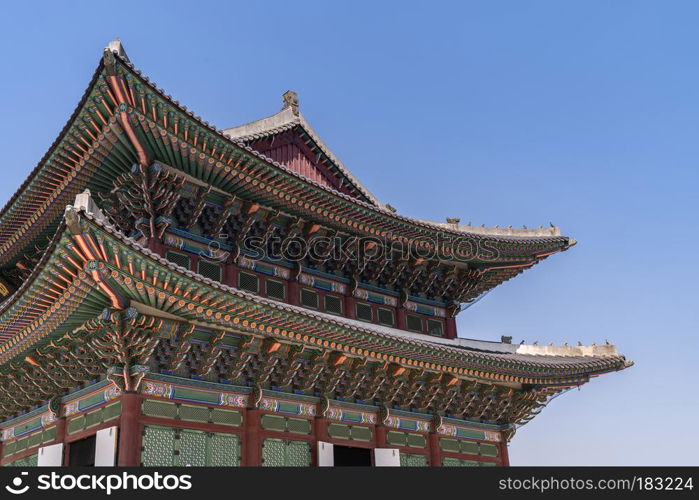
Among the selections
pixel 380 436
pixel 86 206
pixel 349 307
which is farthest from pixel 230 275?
pixel 86 206

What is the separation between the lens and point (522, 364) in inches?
874

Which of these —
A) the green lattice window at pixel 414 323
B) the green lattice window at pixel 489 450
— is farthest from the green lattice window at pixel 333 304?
the green lattice window at pixel 489 450

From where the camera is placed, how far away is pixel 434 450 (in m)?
22.2

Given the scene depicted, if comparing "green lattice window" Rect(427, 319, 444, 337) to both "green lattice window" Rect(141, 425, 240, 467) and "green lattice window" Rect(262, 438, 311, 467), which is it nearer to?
"green lattice window" Rect(262, 438, 311, 467)

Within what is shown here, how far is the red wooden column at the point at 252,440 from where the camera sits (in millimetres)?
17500

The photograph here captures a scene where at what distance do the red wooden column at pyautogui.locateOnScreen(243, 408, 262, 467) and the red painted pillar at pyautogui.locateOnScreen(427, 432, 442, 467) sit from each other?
656 centimetres

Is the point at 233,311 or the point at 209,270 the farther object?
the point at 209,270

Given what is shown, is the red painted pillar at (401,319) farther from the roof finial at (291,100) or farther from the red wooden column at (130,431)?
the red wooden column at (130,431)

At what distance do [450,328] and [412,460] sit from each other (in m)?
6.01

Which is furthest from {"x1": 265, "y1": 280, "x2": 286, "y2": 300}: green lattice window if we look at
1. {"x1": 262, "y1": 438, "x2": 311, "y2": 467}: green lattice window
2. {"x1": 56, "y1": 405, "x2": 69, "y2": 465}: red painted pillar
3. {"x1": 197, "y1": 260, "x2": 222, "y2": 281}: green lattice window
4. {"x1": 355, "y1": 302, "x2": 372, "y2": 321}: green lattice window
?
{"x1": 56, "y1": 405, "x2": 69, "y2": 465}: red painted pillar

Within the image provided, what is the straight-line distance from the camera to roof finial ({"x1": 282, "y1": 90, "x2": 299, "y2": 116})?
84.9ft

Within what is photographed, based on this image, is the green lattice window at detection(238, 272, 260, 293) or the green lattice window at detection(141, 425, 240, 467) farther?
the green lattice window at detection(238, 272, 260, 293)

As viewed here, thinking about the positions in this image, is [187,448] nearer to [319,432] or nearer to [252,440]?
[252,440]
